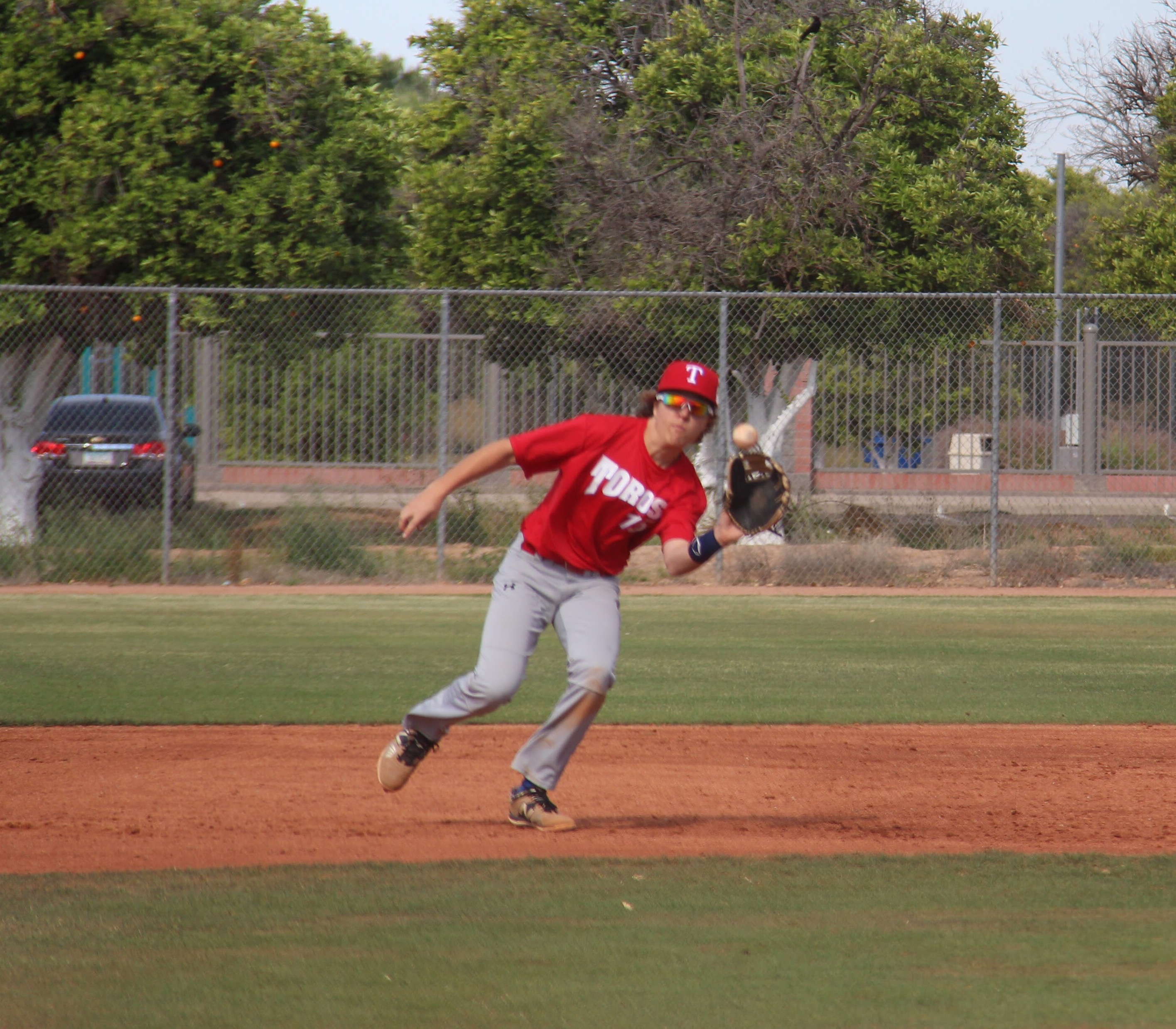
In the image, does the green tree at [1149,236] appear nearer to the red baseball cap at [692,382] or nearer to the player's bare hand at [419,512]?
the red baseball cap at [692,382]

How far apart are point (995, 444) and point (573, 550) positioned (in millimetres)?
9032

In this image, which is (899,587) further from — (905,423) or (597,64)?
(597,64)

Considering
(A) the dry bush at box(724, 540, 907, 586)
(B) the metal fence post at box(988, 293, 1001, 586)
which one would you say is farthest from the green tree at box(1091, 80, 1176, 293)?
(A) the dry bush at box(724, 540, 907, 586)

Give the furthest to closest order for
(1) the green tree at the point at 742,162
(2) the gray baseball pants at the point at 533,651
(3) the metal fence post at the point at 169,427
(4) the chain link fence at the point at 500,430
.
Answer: (1) the green tree at the point at 742,162, (4) the chain link fence at the point at 500,430, (3) the metal fence post at the point at 169,427, (2) the gray baseball pants at the point at 533,651

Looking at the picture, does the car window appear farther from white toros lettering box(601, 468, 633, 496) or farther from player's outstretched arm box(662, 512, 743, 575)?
player's outstretched arm box(662, 512, 743, 575)

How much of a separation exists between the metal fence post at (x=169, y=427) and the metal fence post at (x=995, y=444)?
24.5ft

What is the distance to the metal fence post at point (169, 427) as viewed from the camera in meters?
13.1

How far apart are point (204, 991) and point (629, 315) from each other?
487 inches

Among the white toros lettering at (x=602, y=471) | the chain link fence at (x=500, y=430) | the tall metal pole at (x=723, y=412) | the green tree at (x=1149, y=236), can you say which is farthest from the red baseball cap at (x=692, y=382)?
the green tree at (x=1149, y=236)

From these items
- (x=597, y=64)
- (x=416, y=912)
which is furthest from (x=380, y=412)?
(x=416, y=912)

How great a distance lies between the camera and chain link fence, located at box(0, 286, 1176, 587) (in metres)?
14.0

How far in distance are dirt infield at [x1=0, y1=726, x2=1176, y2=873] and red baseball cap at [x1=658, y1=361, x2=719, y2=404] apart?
1.61 m

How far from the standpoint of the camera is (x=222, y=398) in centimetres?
1426

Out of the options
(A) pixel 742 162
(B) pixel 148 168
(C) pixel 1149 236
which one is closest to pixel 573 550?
(B) pixel 148 168
